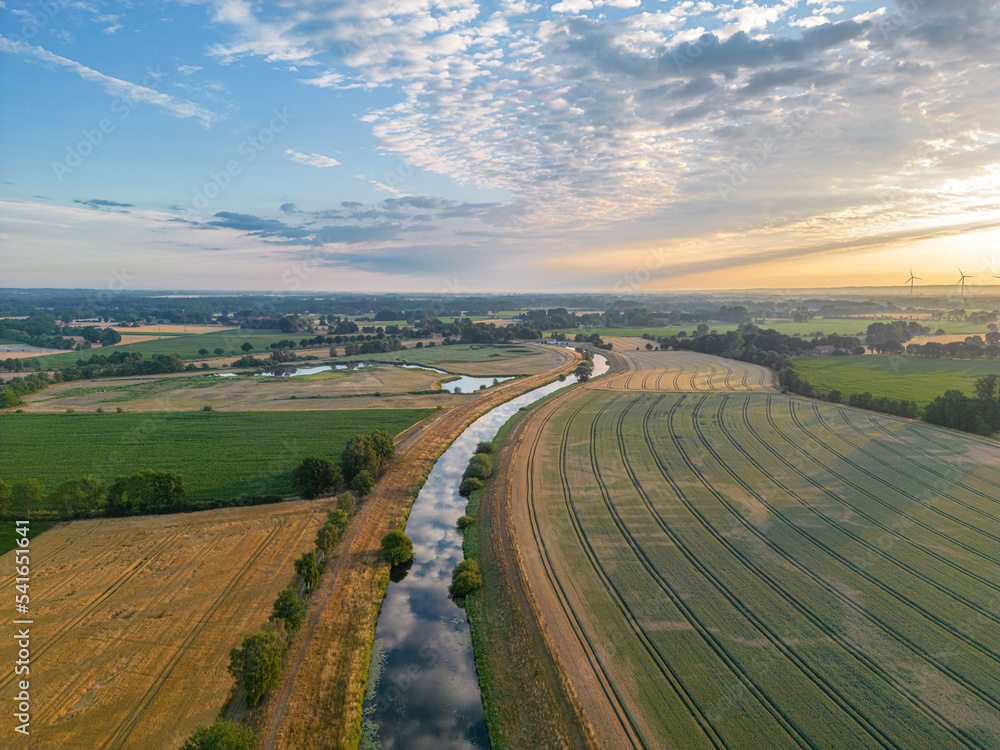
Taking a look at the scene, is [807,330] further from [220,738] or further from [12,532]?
[12,532]

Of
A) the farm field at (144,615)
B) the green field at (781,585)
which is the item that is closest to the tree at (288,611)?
the farm field at (144,615)

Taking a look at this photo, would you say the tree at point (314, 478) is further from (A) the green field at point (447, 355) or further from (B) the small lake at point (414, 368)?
(A) the green field at point (447, 355)

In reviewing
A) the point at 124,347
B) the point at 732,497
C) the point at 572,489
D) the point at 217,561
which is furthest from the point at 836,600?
the point at 124,347

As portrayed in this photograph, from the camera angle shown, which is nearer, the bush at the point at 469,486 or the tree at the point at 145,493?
the tree at the point at 145,493

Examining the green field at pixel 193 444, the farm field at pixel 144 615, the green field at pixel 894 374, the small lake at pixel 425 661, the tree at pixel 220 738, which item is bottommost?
the small lake at pixel 425 661

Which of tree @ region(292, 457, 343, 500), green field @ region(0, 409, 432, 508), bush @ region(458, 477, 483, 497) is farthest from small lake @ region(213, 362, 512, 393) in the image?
tree @ region(292, 457, 343, 500)

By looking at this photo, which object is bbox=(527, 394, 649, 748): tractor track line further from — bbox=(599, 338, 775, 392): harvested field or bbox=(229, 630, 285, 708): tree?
bbox=(599, 338, 775, 392): harvested field
